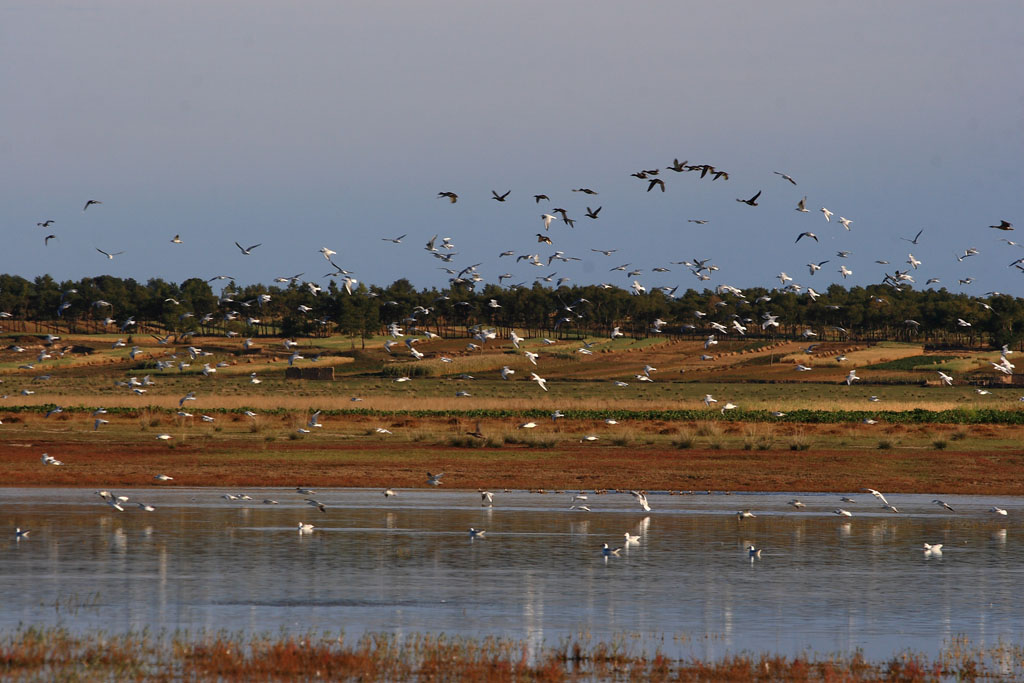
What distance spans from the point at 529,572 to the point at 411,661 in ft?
26.7

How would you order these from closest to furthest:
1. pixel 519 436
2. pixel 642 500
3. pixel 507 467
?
pixel 642 500 < pixel 507 467 < pixel 519 436

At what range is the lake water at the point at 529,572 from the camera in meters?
18.9

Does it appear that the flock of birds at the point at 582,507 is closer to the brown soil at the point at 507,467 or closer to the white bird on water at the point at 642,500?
the white bird on water at the point at 642,500

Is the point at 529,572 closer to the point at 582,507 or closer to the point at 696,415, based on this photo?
the point at 582,507

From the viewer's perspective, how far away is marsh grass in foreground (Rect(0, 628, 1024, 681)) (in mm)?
15461

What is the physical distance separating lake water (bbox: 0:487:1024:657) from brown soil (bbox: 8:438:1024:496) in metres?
5.62

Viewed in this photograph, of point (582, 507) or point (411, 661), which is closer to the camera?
point (411, 661)

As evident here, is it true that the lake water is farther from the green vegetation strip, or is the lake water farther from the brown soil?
the green vegetation strip

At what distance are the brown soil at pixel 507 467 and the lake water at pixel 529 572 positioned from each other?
562cm

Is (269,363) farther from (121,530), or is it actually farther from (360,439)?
(121,530)

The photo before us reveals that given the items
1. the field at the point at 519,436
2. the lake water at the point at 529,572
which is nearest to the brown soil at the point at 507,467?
the field at the point at 519,436

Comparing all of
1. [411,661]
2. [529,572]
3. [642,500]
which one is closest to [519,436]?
[642,500]

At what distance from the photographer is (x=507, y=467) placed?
46.2 m

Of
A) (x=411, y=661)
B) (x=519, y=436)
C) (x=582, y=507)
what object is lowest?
(x=411, y=661)
